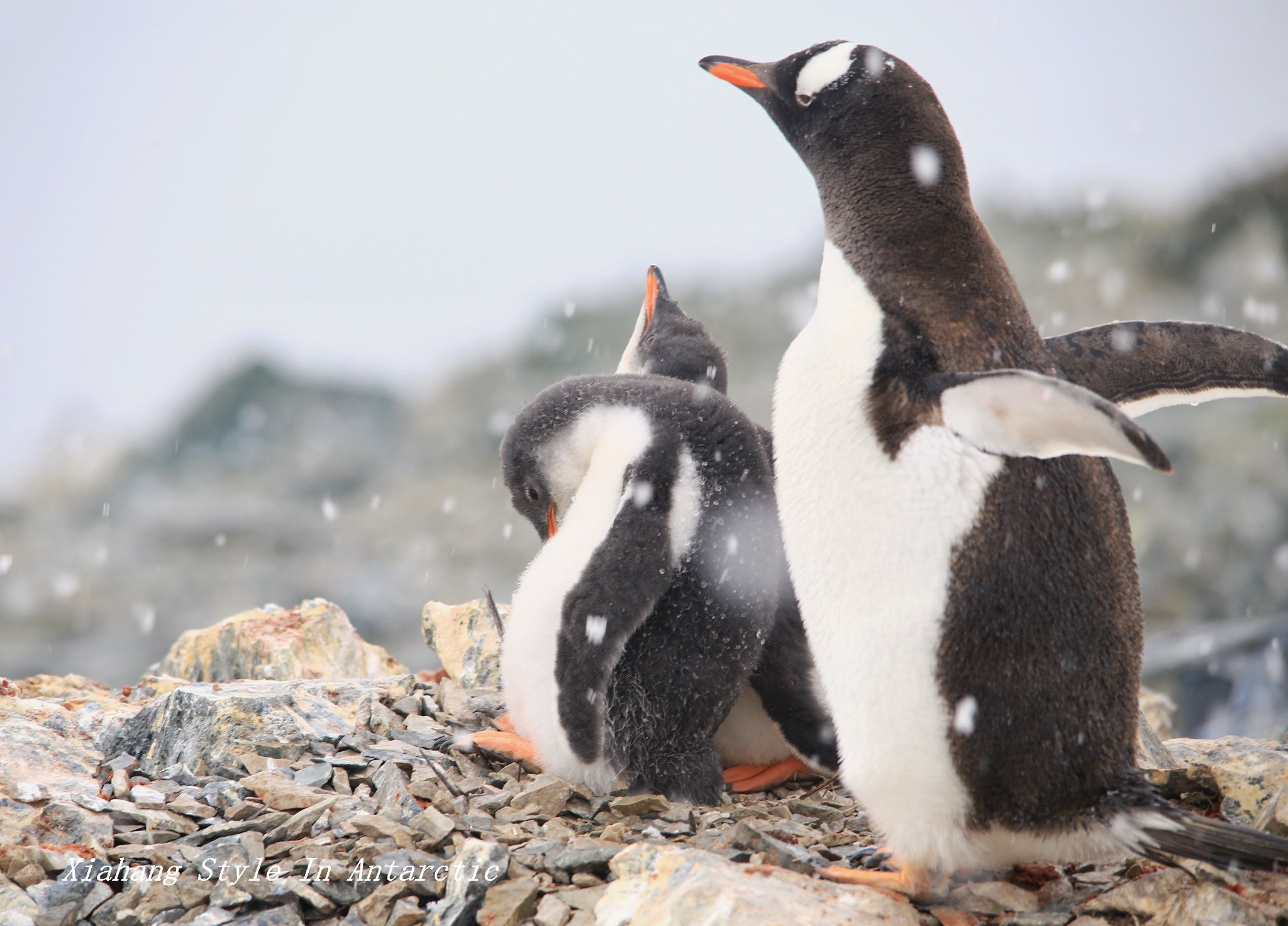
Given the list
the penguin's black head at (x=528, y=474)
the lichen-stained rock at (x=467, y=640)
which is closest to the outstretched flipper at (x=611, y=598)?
the penguin's black head at (x=528, y=474)

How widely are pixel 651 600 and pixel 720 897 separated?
0.71 metres

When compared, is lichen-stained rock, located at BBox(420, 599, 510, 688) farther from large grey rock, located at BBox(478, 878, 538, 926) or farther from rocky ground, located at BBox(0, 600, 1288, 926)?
large grey rock, located at BBox(478, 878, 538, 926)

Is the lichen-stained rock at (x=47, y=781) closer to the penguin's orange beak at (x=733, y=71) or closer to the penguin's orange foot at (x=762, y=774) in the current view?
the penguin's orange foot at (x=762, y=774)

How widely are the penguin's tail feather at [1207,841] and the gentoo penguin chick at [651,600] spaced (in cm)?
85

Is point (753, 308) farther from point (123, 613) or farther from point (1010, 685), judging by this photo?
point (1010, 685)

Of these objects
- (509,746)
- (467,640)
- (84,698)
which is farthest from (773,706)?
(84,698)

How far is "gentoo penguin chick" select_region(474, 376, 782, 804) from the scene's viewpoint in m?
2.02

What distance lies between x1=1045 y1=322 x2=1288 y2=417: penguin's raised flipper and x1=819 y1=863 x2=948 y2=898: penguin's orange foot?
94cm

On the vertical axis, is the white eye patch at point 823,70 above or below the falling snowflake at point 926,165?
above

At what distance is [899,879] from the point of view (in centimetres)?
158

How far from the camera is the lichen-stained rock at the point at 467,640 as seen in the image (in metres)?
2.91

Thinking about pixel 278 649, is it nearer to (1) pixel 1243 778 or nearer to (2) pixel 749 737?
(2) pixel 749 737

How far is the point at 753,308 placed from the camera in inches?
539

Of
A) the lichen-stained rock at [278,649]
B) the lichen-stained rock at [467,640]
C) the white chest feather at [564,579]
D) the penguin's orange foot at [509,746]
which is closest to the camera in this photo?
the white chest feather at [564,579]
